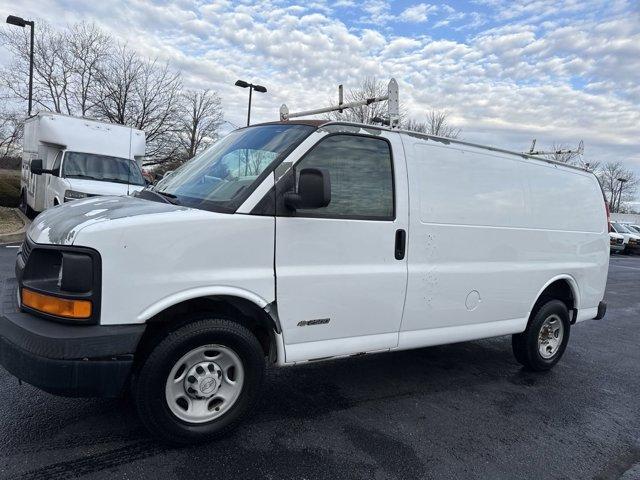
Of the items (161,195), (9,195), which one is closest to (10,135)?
(9,195)

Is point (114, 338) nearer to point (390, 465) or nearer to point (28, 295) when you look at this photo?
point (28, 295)

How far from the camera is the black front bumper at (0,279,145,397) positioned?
257 centimetres

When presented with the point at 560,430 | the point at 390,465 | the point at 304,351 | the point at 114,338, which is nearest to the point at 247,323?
the point at 304,351

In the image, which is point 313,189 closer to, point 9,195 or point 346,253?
point 346,253

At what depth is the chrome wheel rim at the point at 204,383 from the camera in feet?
9.70

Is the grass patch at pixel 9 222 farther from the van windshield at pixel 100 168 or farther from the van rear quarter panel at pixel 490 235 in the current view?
the van rear quarter panel at pixel 490 235

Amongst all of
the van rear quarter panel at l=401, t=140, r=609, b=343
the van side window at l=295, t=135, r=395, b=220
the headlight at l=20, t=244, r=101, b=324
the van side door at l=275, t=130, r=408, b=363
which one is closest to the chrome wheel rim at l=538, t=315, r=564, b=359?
the van rear quarter panel at l=401, t=140, r=609, b=343

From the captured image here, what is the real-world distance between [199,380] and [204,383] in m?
0.04

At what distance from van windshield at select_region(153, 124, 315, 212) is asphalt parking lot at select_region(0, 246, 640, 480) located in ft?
5.10

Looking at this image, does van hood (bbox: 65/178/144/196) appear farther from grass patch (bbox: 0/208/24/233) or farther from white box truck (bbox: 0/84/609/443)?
white box truck (bbox: 0/84/609/443)

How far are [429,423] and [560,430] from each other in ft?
3.48

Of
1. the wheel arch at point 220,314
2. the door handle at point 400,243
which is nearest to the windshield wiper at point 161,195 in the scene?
the wheel arch at point 220,314

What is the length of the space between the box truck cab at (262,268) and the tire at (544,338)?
406mm

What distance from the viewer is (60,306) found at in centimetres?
264
